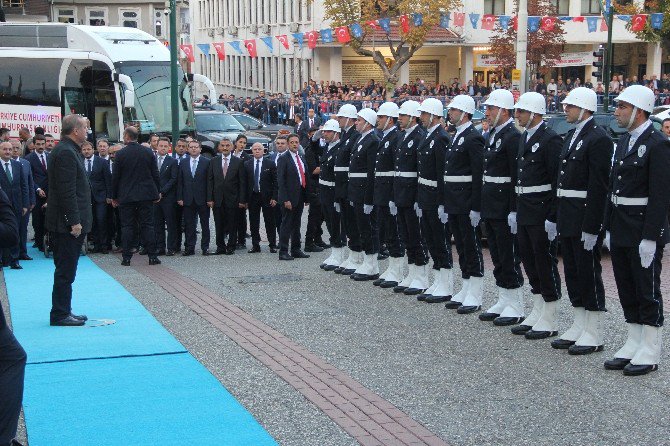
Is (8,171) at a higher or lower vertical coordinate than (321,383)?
higher

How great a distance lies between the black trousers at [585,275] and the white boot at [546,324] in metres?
0.55

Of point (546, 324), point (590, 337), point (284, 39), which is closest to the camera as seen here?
point (590, 337)

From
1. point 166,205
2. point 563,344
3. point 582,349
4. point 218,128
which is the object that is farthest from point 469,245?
point 218,128

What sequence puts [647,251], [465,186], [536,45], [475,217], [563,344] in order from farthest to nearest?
[536,45], [465,186], [475,217], [563,344], [647,251]

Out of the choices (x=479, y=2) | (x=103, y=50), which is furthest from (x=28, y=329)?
(x=479, y=2)

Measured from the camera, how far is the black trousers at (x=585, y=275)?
9500mm

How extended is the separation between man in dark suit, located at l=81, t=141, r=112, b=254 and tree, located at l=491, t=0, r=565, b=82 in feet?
111

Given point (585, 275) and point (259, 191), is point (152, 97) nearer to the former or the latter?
point (259, 191)

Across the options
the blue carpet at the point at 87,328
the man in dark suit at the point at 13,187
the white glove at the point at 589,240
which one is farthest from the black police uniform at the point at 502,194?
the man in dark suit at the point at 13,187

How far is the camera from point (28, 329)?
1098cm

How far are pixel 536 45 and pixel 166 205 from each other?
115 ft

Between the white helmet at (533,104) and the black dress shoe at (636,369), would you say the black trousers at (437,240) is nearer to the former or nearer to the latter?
the white helmet at (533,104)

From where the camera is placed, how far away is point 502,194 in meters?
10.8

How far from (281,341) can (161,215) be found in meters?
7.88
